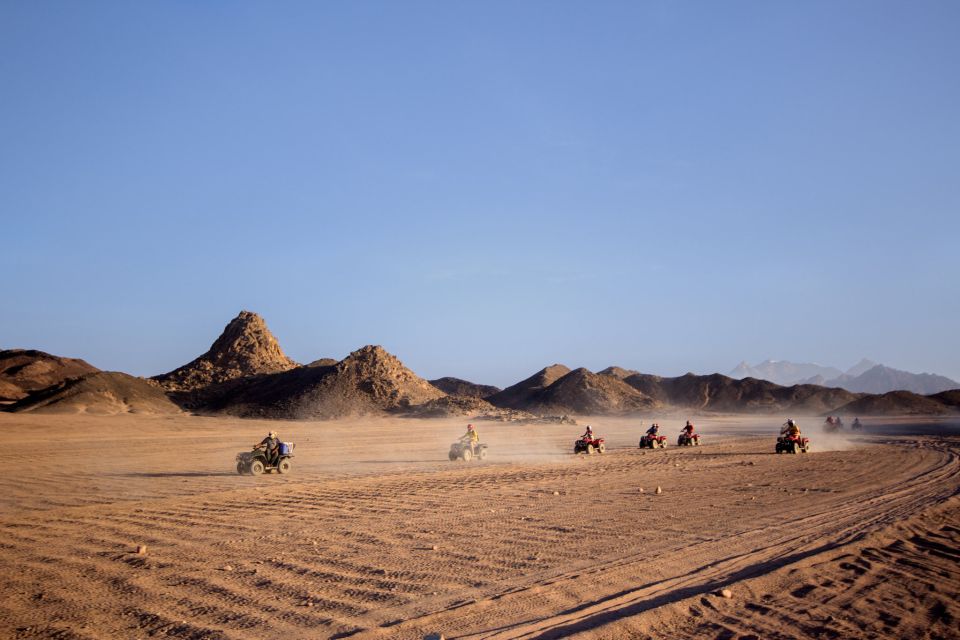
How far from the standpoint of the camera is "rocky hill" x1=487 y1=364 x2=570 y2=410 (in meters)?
101

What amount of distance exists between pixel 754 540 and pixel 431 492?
8597mm

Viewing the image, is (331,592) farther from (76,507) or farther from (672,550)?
(76,507)

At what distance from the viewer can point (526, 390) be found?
106938mm

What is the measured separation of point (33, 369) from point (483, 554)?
87.7 m

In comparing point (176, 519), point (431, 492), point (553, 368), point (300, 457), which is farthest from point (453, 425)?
point (553, 368)

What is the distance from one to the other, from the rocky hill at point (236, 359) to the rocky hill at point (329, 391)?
15.0 feet

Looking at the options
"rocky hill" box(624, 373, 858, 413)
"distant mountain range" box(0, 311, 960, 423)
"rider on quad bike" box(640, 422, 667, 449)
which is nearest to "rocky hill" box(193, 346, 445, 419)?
"distant mountain range" box(0, 311, 960, 423)

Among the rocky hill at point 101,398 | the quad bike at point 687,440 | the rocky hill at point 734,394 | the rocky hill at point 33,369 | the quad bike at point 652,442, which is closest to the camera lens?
the quad bike at point 652,442

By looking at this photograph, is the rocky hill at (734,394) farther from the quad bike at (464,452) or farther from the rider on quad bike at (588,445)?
the quad bike at (464,452)

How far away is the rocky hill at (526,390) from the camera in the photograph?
331ft

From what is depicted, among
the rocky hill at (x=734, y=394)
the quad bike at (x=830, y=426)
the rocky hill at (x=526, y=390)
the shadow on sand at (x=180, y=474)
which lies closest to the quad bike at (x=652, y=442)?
the shadow on sand at (x=180, y=474)

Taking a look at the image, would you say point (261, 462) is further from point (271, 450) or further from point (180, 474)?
point (180, 474)

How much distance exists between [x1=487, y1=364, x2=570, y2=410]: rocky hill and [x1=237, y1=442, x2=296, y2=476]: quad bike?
73.7 metres

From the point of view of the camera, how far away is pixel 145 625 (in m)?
7.13
